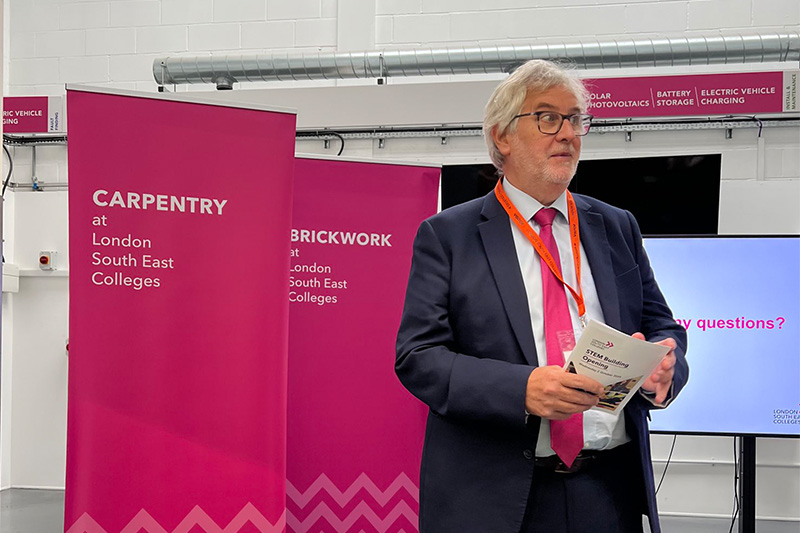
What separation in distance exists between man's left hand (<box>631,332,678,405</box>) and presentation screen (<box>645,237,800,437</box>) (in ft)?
6.80

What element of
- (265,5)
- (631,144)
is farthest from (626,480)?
(265,5)

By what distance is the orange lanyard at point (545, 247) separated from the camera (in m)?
1.55

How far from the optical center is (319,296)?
3090mm

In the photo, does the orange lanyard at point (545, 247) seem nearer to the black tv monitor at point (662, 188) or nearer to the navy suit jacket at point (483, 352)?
the navy suit jacket at point (483, 352)

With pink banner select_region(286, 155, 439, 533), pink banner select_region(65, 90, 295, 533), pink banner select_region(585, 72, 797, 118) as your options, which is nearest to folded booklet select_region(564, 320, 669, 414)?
pink banner select_region(65, 90, 295, 533)

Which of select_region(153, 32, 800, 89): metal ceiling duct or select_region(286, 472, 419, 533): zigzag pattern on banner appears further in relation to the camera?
select_region(153, 32, 800, 89): metal ceiling duct

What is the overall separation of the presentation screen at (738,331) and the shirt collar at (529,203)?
6.50 feet

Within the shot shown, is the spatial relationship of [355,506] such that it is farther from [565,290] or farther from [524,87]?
[524,87]

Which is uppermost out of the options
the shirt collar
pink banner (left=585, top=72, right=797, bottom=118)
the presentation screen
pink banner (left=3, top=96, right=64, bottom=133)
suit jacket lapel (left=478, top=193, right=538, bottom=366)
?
pink banner (left=585, top=72, right=797, bottom=118)

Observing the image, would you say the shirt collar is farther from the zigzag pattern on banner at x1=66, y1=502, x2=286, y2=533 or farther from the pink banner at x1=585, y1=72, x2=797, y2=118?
the pink banner at x1=585, y1=72, x2=797, y2=118

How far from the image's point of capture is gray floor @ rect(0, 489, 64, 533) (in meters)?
4.82

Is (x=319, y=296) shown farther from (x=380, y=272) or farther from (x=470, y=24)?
(x=470, y=24)

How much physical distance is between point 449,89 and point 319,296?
6.13 ft

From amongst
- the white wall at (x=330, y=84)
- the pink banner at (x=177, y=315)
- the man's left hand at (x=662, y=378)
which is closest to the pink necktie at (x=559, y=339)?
the man's left hand at (x=662, y=378)
